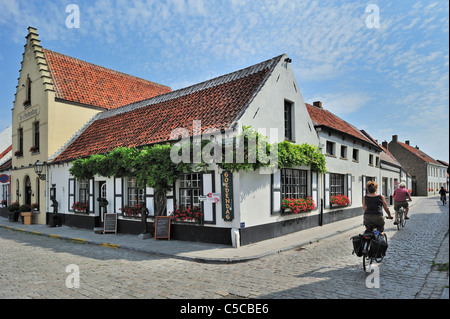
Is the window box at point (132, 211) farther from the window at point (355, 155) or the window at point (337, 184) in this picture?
the window at point (355, 155)

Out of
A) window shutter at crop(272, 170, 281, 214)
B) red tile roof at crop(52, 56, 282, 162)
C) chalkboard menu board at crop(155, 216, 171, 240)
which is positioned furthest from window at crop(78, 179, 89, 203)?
window shutter at crop(272, 170, 281, 214)

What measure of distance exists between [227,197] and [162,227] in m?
3.00

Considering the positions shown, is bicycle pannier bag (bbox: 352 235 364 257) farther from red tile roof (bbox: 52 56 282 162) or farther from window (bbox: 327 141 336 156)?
window (bbox: 327 141 336 156)

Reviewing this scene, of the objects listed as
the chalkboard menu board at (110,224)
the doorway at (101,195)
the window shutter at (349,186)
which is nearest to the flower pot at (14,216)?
the doorway at (101,195)

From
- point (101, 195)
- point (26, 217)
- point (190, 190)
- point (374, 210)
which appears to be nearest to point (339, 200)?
point (190, 190)

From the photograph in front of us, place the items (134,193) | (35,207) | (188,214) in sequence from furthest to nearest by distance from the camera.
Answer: (35,207) → (134,193) → (188,214)

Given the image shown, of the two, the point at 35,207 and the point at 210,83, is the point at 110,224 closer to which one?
the point at 210,83

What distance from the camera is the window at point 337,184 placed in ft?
52.7

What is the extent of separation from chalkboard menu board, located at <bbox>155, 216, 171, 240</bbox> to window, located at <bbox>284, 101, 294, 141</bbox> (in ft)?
18.2

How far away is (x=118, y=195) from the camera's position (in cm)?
1336

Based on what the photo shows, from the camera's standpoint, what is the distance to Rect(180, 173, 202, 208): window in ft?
34.8
